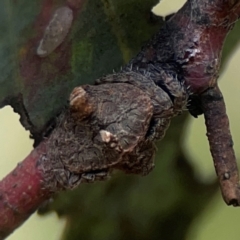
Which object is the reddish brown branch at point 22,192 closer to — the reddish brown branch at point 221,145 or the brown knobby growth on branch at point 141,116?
the brown knobby growth on branch at point 141,116

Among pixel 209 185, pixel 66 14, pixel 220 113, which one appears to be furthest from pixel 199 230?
pixel 66 14

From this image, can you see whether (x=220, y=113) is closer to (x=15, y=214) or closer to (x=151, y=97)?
(x=151, y=97)

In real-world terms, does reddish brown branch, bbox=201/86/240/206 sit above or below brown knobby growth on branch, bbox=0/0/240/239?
below

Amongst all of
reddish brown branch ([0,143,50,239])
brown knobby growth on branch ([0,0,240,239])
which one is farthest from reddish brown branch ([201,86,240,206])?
reddish brown branch ([0,143,50,239])

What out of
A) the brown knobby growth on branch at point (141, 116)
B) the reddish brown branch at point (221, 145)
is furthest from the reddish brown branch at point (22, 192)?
the reddish brown branch at point (221, 145)

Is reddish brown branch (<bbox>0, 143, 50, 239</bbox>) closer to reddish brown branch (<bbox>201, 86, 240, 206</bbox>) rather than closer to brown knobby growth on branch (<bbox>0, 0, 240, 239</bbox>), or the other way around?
brown knobby growth on branch (<bbox>0, 0, 240, 239</bbox>)
